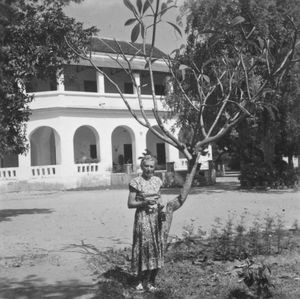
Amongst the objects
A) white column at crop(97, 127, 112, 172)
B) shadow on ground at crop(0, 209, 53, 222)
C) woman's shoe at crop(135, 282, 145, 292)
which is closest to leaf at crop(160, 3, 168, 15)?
woman's shoe at crop(135, 282, 145, 292)

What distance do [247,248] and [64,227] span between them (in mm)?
5452

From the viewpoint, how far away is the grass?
17.7ft

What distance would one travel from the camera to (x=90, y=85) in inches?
1283

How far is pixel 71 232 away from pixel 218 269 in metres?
4.90

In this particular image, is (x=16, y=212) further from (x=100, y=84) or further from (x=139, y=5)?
(x=100, y=84)

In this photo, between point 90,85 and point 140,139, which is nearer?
point 140,139

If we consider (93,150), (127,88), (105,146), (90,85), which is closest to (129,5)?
(105,146)

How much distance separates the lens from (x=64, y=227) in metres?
11.6

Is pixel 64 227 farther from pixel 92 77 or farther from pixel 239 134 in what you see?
pixel 92 77

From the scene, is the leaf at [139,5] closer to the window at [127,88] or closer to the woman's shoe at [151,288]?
the woman's shoe at [151,288]

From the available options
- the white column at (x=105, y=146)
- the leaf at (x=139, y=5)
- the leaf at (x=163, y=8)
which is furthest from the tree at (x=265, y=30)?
the leaf at (x=139, y=5)

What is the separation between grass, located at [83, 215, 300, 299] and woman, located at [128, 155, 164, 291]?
A: 0.34 m

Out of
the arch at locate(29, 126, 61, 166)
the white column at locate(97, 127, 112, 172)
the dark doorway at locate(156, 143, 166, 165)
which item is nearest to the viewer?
the white column at locate(97, 127, 112, 172)

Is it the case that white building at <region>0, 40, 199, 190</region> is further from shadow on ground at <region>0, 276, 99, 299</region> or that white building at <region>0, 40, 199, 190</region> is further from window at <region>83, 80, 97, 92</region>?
shadow on ground at <region>0, 276, 99, 299</region>
